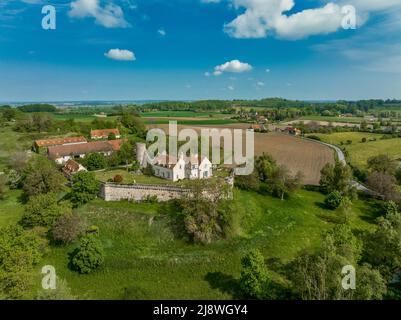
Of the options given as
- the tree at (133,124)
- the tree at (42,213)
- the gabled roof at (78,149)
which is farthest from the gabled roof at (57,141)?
the tree at (42,213)

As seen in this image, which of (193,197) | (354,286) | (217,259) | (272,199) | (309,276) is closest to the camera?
(354,286)

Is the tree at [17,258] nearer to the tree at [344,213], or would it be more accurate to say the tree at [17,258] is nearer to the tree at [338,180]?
the tree at [344,213]

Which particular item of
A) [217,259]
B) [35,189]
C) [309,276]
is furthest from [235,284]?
[35,189]

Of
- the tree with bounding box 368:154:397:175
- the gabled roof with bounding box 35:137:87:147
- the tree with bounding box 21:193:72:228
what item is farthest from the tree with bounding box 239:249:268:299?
the gabled roof with bounding box 35:137:87:147

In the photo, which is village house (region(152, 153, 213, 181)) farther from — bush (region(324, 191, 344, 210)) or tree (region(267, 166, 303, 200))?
bush (region(324, 191, 344, 210))

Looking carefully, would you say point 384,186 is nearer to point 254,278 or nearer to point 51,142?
point 254,278
